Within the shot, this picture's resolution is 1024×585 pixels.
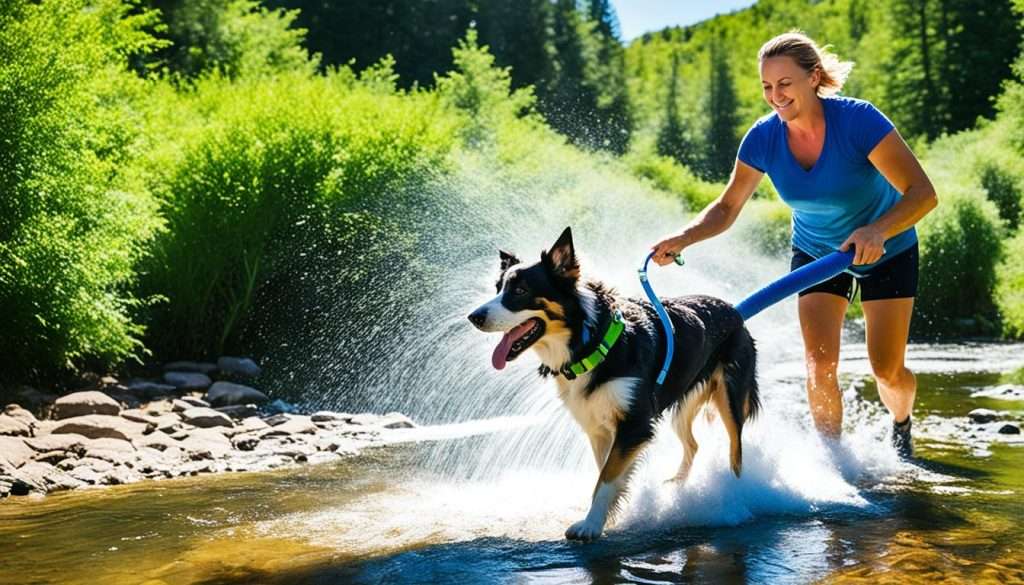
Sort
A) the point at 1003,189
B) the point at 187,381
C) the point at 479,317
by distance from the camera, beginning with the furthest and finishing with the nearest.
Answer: the point at 1003,189
the point at 187,381
the point at 479,317

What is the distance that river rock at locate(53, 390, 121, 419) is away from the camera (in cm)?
880

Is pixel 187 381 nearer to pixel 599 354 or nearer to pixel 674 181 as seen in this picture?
pixel 599 354

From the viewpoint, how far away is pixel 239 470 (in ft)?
24.8

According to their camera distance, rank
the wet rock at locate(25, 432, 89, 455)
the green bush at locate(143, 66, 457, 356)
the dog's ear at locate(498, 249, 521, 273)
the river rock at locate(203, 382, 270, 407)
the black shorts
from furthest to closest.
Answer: the green bush at locate(143, 66, 457, 356), the river rock at locate(203, 382, 270, 407), the wet rock at locate(25, 432, 89, 455), the black shorts, the dog's ear at locate(498, 249, 521, 273)

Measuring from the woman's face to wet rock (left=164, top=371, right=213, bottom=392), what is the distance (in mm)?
7484

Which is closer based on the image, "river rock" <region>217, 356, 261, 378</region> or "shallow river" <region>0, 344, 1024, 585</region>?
"shallow river" <region>0, 344, 1024, 585</region>

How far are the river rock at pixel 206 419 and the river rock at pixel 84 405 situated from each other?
24.7 inches

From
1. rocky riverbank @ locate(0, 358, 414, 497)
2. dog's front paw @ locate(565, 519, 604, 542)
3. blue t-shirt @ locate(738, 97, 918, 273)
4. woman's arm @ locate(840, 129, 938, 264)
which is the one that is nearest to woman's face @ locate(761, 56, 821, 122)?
blue t-shirt @ locate(738, 97, 918, 273)

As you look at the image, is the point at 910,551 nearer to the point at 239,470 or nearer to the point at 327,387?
the point at 239,470

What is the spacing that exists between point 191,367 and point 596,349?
7.85m

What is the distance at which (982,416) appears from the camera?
364 inches

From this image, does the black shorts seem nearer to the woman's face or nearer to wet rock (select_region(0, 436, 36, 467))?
the woman's face

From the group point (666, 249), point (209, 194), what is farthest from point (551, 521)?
point (209, 194)

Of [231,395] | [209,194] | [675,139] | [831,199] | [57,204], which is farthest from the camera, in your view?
[675,139]
